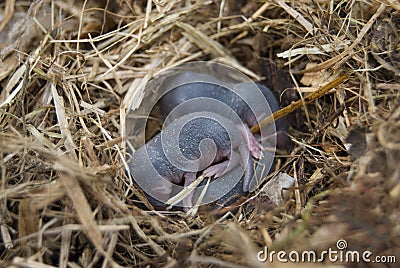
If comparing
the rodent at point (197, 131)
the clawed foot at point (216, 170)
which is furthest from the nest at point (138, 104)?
the clawed foot at point (216, 170)

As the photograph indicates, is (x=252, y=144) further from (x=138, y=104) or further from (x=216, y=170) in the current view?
(x=138, y=104)

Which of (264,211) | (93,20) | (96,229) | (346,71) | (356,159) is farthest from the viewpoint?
(93,20)

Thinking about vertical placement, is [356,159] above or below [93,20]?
below

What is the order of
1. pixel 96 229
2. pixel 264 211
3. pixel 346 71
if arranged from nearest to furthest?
pixel 96 229 < pixel 264 211 < pixel 346 71

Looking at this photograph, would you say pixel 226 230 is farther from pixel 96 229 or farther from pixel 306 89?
pixel 306 89

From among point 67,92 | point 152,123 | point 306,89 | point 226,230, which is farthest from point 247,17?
point 226,230

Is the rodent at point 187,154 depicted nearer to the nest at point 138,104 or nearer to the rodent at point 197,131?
the rodent at point 197,131

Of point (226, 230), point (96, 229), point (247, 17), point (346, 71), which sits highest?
point (247, 17)

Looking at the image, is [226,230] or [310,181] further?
[310,181]

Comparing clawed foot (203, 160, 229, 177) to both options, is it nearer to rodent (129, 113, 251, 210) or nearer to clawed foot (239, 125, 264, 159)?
rodent (129, 113, 251, 210)
